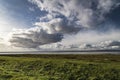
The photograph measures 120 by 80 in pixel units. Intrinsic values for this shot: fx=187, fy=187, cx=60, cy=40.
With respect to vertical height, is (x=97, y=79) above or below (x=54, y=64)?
below

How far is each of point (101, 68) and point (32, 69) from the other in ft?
55.0

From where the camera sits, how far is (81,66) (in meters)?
44.4

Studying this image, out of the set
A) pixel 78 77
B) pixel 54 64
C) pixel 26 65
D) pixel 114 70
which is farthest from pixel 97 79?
pixel 26 65

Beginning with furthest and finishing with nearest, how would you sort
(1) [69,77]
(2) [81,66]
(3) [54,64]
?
(3) [54,64] → (2) [81,66] → (1) [69,77]

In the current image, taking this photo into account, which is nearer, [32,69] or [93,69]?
[93,69]

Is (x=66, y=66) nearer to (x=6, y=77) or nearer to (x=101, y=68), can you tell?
(x=101, y=68)

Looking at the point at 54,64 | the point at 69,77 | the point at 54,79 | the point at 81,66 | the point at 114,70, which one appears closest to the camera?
the point at 54,79

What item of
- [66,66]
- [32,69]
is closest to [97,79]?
[66,66]

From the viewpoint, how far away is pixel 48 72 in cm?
4281

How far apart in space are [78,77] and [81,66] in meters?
7.09

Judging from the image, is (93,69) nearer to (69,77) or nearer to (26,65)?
(69,77)

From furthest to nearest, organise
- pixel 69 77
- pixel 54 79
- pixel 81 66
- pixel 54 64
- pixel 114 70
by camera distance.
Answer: pixel 54 64, pixel 81 66, pixel 114 70, pixel 69 77, pixel 54 79

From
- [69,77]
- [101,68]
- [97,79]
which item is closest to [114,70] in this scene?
[101,68]

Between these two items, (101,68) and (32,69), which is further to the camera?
(32,69)
